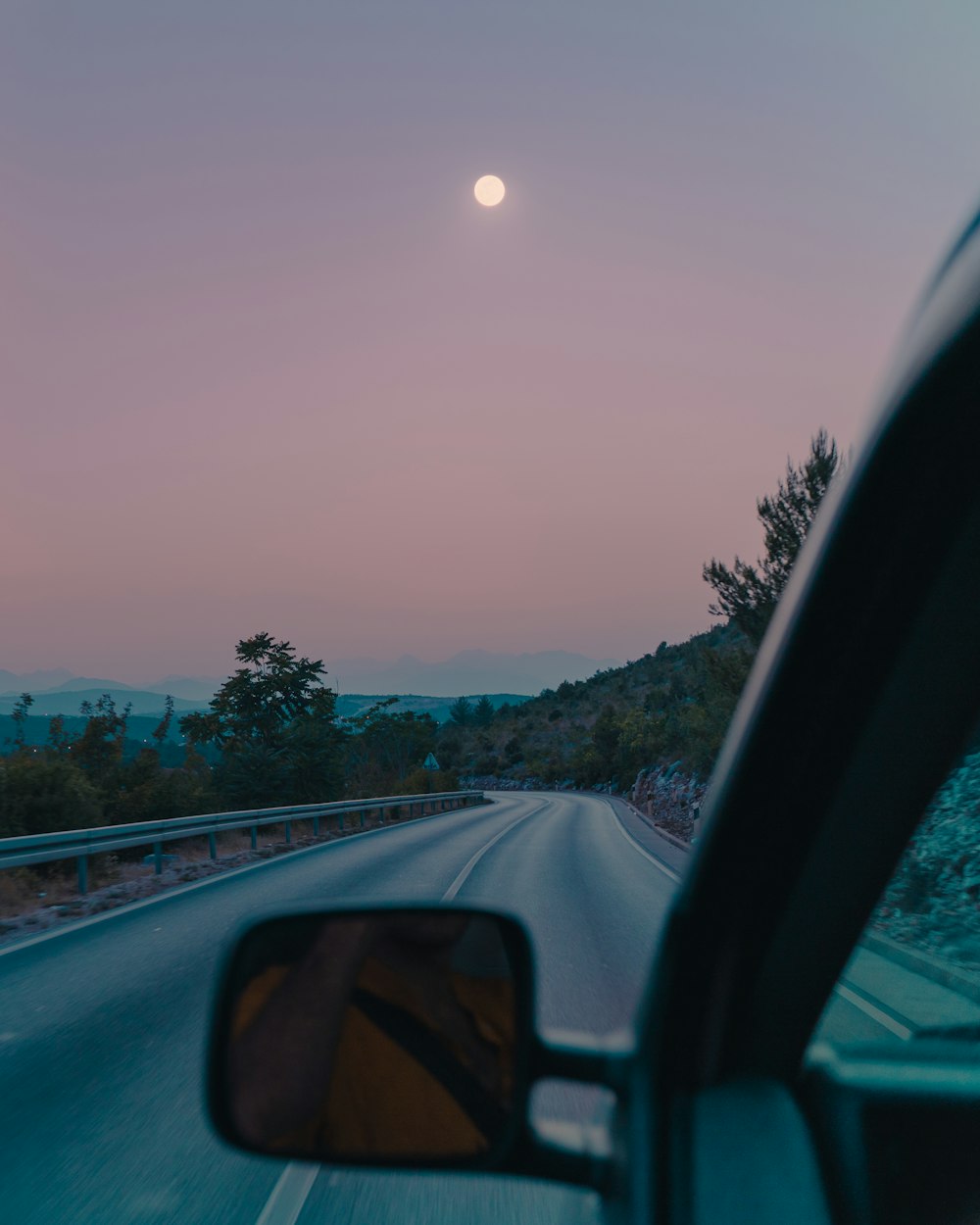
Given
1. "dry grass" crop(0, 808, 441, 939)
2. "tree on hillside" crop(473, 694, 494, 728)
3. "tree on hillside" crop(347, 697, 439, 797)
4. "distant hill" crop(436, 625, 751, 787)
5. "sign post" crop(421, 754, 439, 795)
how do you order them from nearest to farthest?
"dry grass" crop(0, 808, 441, 939), "distant hill" crop(436, 625, 751, 787), "sign post" crop(421, 754, 439, 795), "tree on hillside" crop(347, 697, 439, 797), "tree on hillside" crop(473, 694, 494, 728)

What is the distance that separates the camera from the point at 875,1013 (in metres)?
1.82

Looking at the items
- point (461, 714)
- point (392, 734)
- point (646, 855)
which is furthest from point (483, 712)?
point (646, 855)

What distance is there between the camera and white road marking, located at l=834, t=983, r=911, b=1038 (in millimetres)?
1741

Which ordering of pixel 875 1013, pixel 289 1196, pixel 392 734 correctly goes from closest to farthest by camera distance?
pixel 875 1013 → pixel 289 1196 → pixel 392 734

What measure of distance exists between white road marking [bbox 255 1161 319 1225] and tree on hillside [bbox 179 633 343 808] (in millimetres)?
32496

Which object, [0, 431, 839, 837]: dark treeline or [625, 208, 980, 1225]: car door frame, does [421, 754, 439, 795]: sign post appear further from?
[625, 208, 980, 1225]: car door frame

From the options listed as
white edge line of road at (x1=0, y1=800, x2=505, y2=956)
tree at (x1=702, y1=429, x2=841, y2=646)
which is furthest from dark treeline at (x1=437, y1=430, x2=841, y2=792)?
white edge line of road at (x1=0, y1=800, x2=505, y2=956)

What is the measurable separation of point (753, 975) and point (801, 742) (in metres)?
0.47

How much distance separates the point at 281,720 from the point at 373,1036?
45.5 meters

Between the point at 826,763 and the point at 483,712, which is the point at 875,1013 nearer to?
the point at 826,763

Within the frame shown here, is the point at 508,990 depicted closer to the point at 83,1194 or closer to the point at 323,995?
the point at 323,995

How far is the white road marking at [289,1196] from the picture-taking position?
3840 millimetres

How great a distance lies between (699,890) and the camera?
168 cm

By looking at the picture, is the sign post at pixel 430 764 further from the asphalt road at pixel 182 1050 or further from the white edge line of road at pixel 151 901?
the asphalt road at pixel 182 1050
